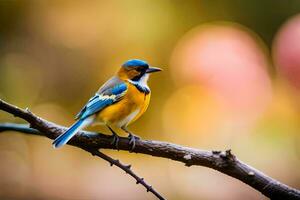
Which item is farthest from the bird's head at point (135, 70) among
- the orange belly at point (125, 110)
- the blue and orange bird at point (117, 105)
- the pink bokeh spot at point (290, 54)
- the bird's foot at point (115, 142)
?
the pink bokeh spot at point (290, 54)

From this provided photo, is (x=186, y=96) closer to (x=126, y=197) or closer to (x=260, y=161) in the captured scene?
(x=260, y=161)

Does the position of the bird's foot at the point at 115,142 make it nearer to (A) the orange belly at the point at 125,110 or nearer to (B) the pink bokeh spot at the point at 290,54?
(A) the orange belly at the point at 125,110

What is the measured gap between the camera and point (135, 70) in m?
1.83

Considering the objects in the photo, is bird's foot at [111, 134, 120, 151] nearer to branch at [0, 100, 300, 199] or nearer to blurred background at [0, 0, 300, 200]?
branch at [0, 100, 300, 199]

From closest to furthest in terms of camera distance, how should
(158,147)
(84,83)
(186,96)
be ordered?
(158,147) < (186,96) < (84,83)

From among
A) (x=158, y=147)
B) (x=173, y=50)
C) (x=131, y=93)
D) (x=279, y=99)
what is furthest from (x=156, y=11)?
(x=158, y=147)

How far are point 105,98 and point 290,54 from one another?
1601 millimetres

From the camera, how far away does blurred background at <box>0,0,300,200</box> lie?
3.08 metres

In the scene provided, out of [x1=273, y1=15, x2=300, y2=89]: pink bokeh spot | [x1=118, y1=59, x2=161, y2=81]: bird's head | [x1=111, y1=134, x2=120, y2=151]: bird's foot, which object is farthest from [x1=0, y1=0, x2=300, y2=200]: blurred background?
[x1=111, y1=134, x2=120, y2=151]: bird's foot

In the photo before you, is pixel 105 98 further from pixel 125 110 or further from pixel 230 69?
pixel 230 69

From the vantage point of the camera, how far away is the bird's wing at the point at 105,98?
161 centimetres

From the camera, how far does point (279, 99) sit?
3180 millimetres

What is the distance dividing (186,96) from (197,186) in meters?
0.51

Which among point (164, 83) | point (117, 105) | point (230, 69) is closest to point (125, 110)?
point (117, 105)
